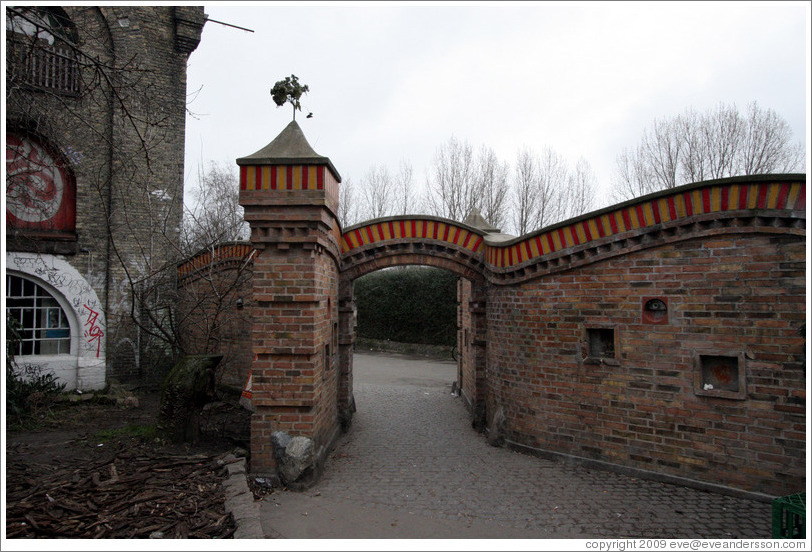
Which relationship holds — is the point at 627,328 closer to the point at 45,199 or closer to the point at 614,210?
the point at 614,210

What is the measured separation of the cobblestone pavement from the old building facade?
227 inches

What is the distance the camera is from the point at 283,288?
6.16 metres

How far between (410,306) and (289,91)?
15980 millimetres

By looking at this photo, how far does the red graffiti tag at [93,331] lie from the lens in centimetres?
1107

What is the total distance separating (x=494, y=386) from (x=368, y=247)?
3261 millimetres

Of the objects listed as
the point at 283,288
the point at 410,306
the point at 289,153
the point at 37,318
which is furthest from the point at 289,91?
the point at 410,306

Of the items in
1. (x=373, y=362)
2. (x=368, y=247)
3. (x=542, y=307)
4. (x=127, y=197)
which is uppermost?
(x=127, y=197)

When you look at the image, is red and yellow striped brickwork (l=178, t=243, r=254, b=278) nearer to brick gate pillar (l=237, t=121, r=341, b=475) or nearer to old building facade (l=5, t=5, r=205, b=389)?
old building facade (l=5, t=5, r=205, b=389)

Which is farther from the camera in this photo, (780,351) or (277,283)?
(277,283)

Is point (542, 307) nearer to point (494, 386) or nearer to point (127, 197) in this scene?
point (494, 386)

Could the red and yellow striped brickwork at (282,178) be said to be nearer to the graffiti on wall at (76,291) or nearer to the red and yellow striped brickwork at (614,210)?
the red and yellow striped brickwork at (614,210)

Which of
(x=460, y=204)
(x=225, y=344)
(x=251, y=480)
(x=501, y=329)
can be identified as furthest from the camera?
(x=460, y=204)

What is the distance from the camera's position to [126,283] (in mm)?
11469

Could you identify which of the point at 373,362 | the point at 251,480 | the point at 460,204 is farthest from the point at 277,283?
the point at 460,204
